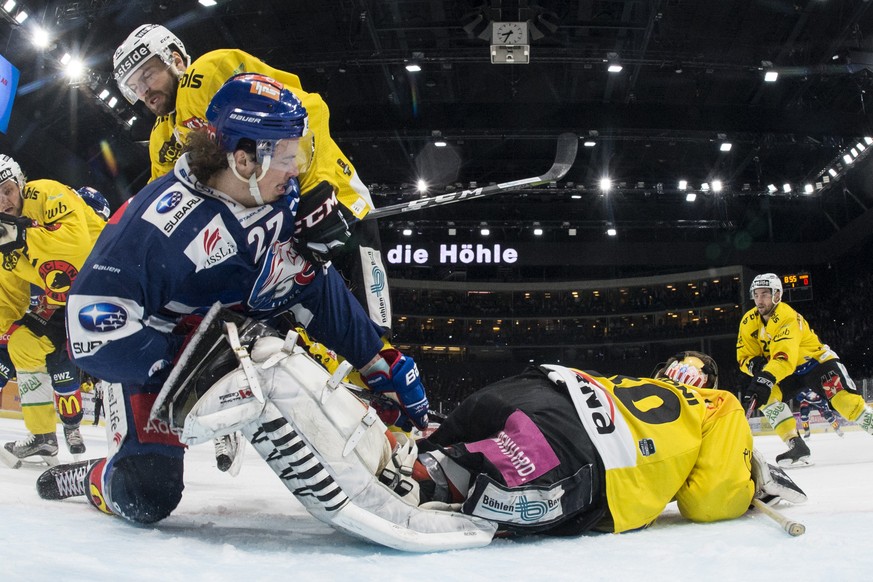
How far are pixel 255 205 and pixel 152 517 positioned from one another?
783mm

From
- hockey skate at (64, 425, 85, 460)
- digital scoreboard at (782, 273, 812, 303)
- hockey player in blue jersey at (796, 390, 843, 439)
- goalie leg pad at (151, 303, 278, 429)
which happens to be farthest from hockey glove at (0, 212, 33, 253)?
digital scoreboard at (782, 273, 812, 303)

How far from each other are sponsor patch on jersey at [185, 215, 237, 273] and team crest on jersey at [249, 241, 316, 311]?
115mm

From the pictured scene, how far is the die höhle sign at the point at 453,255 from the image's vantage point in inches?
629

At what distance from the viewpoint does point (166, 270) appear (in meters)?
1.57

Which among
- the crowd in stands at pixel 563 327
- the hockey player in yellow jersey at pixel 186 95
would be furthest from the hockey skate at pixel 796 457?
the crowd in stands at pixel 563 327

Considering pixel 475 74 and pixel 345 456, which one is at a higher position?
pixel 475 74

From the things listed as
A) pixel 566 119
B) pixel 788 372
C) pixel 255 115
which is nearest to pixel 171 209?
pixel 255 115

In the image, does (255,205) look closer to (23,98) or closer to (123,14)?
(123,14)

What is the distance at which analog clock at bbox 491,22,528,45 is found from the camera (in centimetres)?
771

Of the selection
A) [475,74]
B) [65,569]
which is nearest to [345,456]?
[65,569]

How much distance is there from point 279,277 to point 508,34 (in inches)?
259

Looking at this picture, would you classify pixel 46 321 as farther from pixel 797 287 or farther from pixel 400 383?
pixel 797 287

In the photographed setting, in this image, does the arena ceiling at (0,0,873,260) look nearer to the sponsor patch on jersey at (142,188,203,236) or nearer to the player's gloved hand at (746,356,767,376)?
the player's gloved hand at (746,356,767,376)

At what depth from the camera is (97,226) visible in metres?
3.53
